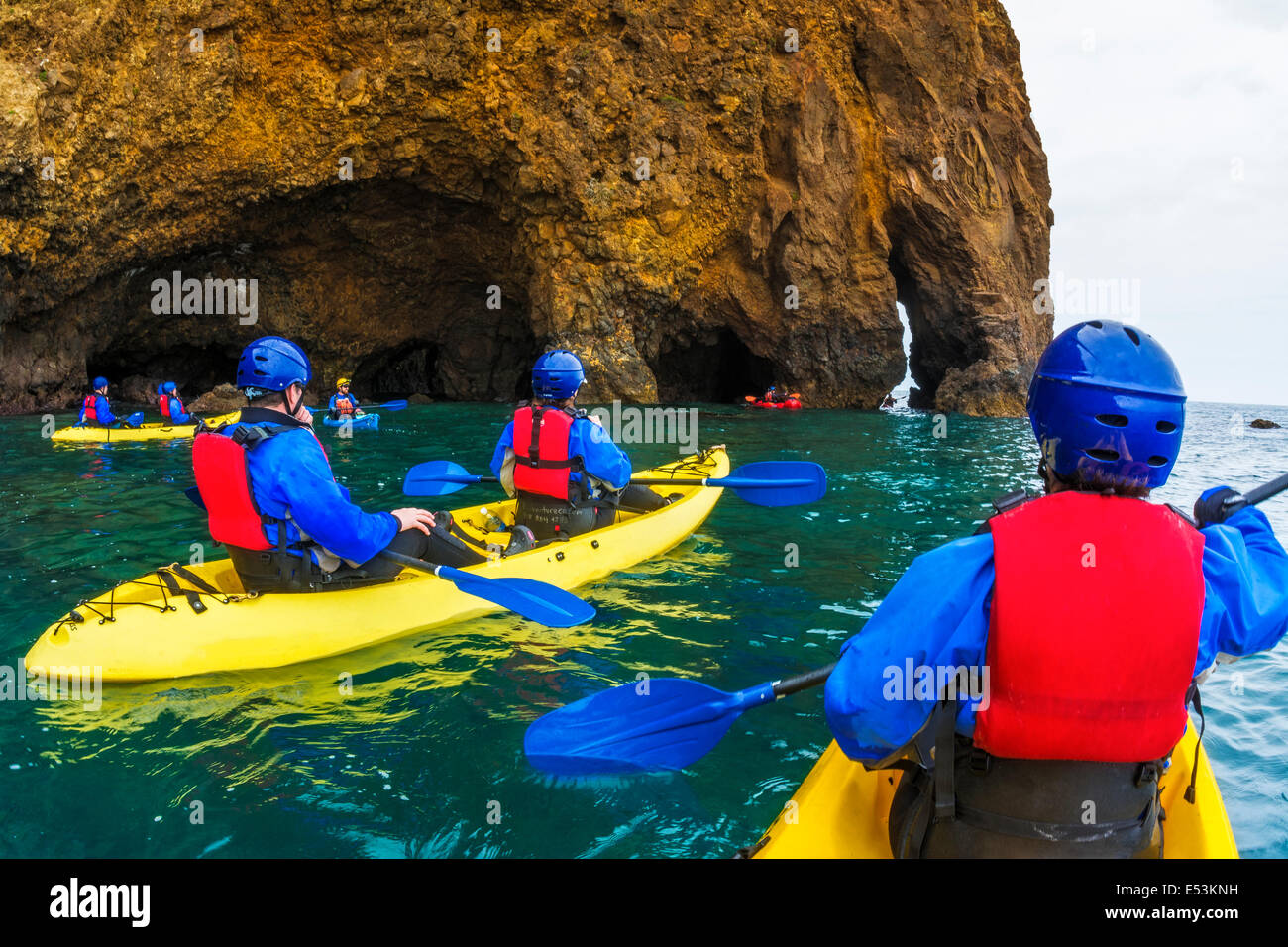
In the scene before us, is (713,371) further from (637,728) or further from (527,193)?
(637,728)

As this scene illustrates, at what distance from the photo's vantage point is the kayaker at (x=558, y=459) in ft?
19.2

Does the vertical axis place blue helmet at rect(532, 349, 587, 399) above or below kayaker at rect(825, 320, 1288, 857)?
above

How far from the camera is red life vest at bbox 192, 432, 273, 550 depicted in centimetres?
409

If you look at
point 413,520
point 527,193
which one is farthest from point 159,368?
point 413,520

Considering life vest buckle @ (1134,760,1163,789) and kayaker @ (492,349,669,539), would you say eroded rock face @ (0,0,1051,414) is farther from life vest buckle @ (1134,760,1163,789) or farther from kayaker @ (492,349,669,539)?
life vest buckle @ (1134,760,1163,789)

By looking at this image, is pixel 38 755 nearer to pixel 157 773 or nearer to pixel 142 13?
pixel 157 773

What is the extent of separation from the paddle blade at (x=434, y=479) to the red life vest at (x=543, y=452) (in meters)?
1.42

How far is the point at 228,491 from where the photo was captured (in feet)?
13.6

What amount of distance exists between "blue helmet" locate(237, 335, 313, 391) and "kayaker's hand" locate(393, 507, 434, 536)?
101cm

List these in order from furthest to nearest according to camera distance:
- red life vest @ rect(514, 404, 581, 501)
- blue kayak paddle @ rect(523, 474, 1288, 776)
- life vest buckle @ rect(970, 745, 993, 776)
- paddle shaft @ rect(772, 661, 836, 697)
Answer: red life vest @ rect(514, 404, 581, 501) < blue kayak paddle @ rect(523, 474, 1288, 776) < paddle shaft @ rect(772, 661, 836, 697) < life vest buckle @ rect(970, 745, 993, 776)

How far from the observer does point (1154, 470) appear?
168 cm

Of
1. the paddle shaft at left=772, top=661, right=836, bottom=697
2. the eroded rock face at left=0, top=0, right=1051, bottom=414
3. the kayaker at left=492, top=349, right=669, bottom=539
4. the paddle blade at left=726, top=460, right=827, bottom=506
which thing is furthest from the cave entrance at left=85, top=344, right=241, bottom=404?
the paddle shaft at left=772, top=661, right=836, bottom=697

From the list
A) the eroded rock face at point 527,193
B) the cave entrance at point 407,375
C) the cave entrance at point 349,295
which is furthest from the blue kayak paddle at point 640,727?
the cave entrance at point 407,375

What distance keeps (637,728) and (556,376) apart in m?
3.33
